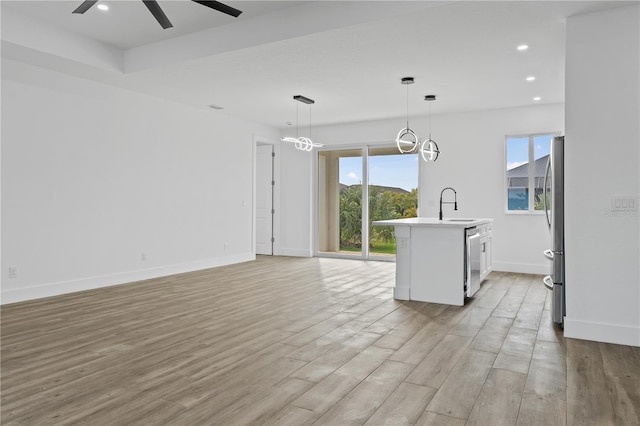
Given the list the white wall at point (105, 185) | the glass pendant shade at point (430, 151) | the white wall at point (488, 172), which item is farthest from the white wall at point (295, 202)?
the glass pendant shade at point (430, 151)

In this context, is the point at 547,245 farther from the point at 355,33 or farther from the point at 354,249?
the point at 355,33

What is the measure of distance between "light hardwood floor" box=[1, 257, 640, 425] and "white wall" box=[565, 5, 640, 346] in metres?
0.33

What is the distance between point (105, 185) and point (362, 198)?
4718 mm

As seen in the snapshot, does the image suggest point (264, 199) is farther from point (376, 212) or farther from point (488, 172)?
point (488, 172)

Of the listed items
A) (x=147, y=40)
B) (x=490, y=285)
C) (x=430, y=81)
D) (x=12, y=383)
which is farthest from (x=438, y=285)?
(x=147, y=40)

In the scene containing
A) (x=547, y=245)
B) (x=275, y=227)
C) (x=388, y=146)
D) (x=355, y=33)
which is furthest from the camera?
(x=275, y=227)

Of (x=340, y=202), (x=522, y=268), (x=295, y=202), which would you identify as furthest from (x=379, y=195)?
(x=522, y=268)

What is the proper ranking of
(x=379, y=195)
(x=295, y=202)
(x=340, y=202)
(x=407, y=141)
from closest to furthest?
(x=407, y=141), (x=379, y=195), (x=340, y=202), (x=295, y=202)

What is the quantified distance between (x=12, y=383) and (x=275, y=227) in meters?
6.97

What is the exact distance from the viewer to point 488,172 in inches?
291

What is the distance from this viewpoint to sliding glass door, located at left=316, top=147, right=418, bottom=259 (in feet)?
27.5

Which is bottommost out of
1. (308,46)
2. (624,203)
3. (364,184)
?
(624,203)

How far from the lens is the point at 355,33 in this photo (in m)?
4.12

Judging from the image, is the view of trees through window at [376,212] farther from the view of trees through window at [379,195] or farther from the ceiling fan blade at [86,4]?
the ceiling fan blade at [86,4]
